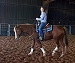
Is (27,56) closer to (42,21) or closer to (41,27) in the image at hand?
(41,27)

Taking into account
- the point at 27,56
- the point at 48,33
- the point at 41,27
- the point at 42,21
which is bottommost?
the point at 27,56

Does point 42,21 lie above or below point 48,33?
above

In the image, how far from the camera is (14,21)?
793 inches

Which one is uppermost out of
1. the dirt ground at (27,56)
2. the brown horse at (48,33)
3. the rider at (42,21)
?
the rider at (42,21)

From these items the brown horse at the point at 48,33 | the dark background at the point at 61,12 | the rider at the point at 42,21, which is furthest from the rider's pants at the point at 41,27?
the dark background at the point at 61,12

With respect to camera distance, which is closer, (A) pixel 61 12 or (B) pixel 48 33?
(B) pixel 48 33

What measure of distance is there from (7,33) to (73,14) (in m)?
8.57

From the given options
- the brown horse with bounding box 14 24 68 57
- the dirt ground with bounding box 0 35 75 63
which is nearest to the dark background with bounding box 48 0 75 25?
the dirt ground with bounding box 0 35 75 63

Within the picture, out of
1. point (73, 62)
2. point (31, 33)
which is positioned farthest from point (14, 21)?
point (73, 62)

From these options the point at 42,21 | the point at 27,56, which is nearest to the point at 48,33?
the point at 42,21

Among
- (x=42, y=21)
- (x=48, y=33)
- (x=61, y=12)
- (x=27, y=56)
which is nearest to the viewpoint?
(x=27, y=56)

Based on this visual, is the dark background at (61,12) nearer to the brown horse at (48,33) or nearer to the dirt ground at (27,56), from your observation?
the dirt ground at (27,56)

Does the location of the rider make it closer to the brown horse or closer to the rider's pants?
the rider's pants

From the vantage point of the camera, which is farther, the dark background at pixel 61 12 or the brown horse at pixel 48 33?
the dark background at pixel 61 12
